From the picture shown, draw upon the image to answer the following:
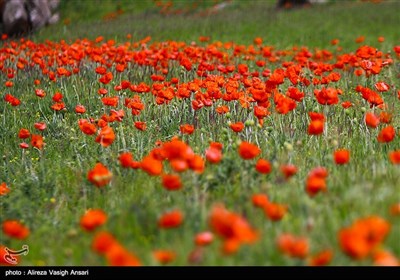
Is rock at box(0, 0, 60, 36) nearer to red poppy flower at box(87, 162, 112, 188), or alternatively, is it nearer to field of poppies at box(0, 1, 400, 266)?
field of poppies at box(0, 1, 400, 266)

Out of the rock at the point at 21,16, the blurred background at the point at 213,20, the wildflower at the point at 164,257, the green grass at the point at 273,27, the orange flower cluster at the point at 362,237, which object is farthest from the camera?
the rock at the point at 21,16

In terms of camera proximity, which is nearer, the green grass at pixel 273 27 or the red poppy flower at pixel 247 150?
the red poppy flower at pixel 247 150

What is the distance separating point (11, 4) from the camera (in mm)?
15602

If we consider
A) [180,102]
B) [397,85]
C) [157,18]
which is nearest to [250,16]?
[157,18]

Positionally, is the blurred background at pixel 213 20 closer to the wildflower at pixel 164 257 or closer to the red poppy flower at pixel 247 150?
the red poppy flower at pixel 247 150

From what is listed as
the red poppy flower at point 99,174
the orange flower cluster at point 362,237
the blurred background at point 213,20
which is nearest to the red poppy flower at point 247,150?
the red poppy flower at point 99,174

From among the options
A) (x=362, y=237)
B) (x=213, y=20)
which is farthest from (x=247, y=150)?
(x=213, y=20)

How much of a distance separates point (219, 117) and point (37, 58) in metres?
3.19

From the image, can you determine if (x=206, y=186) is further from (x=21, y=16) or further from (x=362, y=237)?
(x=21, y=16)

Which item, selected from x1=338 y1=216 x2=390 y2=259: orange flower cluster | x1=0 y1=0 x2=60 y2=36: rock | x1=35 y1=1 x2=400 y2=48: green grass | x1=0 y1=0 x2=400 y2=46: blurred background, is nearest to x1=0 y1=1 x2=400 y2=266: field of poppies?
x1=338 y1=216 x2=390 y2=259: orange flower cluster

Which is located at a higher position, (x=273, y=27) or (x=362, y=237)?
(x=362, y=237)

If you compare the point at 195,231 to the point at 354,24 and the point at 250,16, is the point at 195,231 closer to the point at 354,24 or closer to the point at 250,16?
the point at 354,24

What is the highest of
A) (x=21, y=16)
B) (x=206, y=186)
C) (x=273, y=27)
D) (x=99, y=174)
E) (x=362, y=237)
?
(x=362, y=237)

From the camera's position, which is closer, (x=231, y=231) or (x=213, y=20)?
(x=231, y=231)
